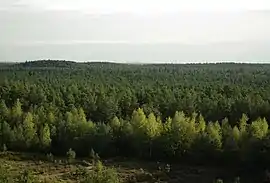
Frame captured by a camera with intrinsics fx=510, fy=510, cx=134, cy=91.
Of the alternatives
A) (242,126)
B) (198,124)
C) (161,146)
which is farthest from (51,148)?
Result: (242,126)

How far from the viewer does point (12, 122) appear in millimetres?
78188

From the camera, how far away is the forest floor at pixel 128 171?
55.8 meters

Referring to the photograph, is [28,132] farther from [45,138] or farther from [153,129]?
[153,129]

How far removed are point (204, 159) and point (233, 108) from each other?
15449 mm

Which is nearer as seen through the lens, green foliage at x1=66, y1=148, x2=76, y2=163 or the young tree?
green foliage at x1=66, y1=148, x2=76, y2=163

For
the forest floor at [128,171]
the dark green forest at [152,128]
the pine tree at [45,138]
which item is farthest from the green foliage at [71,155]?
the pine tree at [45,138]

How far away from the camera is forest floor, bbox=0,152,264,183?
5581 cm

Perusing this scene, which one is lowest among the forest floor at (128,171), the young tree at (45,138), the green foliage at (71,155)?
the forest floor at (128,171)

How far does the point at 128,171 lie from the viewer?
5891 centimetres

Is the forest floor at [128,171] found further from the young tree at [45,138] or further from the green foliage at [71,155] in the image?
the young tree at [45,138]

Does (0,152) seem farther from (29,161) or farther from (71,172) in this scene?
(71,172)

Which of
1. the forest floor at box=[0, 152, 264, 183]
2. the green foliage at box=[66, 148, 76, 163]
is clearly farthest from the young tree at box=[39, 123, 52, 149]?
the green foliage at box=[66, 148, 76, 163]

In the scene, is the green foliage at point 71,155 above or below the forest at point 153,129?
below

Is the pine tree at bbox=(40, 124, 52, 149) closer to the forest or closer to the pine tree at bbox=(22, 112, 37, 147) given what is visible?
the forest
